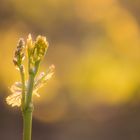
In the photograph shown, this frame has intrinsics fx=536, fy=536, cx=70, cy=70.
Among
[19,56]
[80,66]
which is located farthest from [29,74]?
[80,66]

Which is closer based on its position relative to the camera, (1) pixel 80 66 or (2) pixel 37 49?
(2) pixel 37 49

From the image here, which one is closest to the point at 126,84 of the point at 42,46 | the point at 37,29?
the point at 37,29

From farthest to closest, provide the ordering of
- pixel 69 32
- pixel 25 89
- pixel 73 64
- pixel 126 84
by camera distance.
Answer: pixel 69 32 < pixel 73 64 < pixel 126 84 < pixel 25 89

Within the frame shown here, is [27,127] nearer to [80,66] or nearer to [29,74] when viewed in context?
[29,74]

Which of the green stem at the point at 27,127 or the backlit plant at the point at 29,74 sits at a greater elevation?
the backlit plant at the point at 29,74

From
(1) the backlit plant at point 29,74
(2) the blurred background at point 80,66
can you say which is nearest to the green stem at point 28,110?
(1) the backlit plant at point 29,74

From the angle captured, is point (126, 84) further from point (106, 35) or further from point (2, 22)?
point (2, 22)

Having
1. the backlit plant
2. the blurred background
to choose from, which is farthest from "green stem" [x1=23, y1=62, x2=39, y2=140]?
the blurred background

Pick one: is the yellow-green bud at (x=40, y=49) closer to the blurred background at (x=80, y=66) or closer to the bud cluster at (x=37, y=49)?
the bud cluster at (x=37, y=49)
